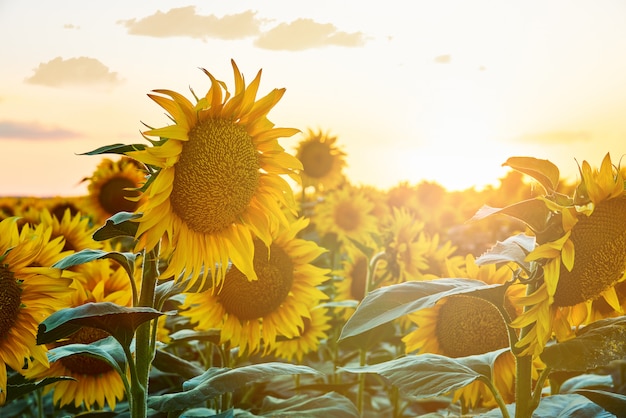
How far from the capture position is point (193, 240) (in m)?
1.65

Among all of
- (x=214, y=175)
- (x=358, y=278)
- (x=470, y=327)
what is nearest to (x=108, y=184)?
(x=358, y=278)

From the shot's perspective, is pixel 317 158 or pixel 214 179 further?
pixel 317 158

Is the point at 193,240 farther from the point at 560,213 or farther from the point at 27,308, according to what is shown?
the point at 560,213

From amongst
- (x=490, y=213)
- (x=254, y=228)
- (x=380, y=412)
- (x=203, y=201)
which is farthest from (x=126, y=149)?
(x=380, y=412)

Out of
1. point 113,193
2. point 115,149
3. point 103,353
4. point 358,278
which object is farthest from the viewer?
point 113,193

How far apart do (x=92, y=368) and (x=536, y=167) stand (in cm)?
166

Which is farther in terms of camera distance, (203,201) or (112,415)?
(112,415)

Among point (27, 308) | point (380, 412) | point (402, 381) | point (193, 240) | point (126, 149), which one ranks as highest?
point (126, 149)

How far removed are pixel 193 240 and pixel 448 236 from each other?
20.2 ft

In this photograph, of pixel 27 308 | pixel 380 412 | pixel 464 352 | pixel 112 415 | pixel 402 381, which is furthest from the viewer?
pixel 380 412

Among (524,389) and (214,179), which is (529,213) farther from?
(214,179)

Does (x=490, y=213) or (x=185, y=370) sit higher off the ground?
(x=490, y=213)

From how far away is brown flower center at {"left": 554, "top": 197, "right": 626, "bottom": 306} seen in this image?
4.51 feet

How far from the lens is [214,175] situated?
1.57 meters
